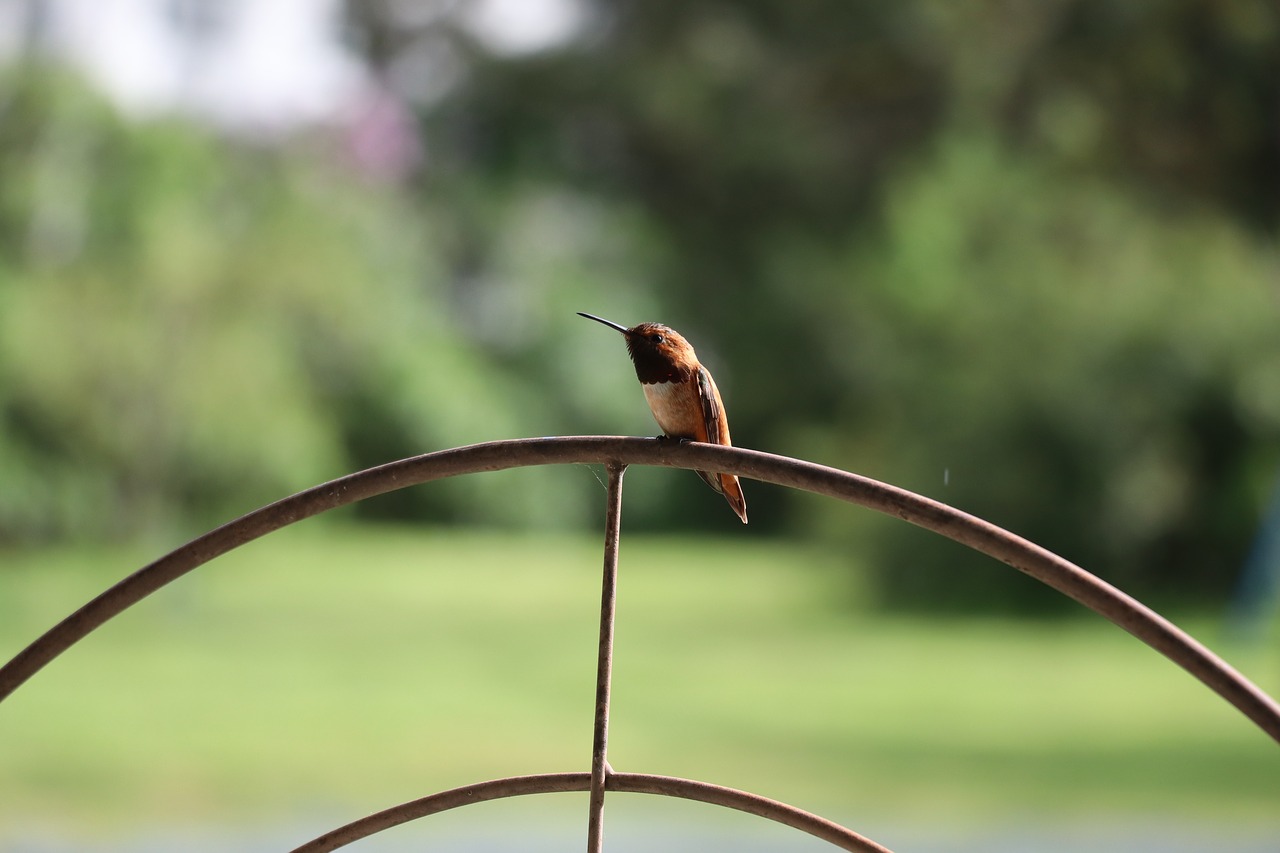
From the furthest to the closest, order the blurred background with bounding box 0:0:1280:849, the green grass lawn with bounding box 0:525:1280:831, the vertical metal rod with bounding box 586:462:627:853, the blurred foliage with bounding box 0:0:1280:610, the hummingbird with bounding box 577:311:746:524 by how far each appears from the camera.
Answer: the blurred foliage with bounding box 0:0:1280:610, the blurred background with bounding box 0:0:1280:849, the green grass lawn with bounding box 0:525:1280:831, the hummingbird with bounding box 577:311:746:524, the vertical metal rod with bounding box 586:462:627:853

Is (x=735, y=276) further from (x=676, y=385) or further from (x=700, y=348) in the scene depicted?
(x=676, y=385)

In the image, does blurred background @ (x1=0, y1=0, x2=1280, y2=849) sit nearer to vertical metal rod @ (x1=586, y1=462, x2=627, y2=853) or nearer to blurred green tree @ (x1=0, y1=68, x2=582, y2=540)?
blurred green tree @ (x1=0, y1=68, x2=582, y2=540)

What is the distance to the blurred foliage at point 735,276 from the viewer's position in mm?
5449

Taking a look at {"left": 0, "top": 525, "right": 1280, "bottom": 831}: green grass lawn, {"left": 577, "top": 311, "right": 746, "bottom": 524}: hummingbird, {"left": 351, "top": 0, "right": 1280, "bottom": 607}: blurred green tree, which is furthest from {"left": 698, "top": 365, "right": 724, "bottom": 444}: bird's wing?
{"left": 351, "top": 0, "right": 1280, "bottom": 607}: blurred green tree

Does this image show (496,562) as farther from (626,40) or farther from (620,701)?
(626,40)

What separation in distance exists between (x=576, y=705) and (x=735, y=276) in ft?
20.1

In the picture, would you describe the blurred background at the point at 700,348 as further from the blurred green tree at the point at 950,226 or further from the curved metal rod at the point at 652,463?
the curved metal rod at the point at 652,463

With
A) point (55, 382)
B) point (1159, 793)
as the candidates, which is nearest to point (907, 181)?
point (55, 382)

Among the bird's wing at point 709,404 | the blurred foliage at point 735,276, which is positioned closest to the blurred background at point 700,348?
the blurred foliage at point 735,276

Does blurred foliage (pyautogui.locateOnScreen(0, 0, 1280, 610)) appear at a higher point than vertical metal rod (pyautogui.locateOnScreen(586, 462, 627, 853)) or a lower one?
higher

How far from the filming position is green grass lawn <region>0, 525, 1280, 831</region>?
3508mm

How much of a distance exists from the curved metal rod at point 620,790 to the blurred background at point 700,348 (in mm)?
2883

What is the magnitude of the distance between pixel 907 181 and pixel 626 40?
8.30 feet

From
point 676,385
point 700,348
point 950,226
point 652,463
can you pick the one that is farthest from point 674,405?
point 700,348
